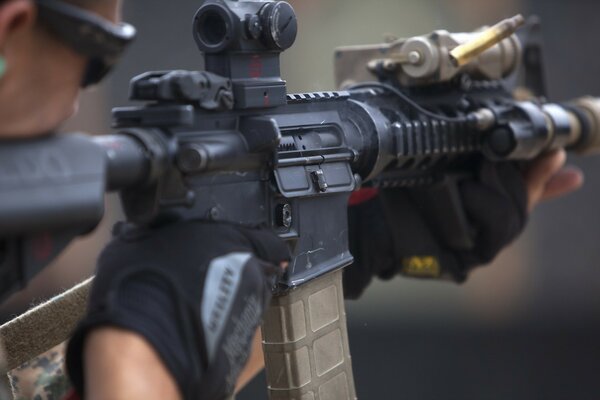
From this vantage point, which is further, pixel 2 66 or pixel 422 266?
pixel 422 266

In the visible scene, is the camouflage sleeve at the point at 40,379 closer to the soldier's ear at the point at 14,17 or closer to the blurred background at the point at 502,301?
the soldier's ear at the point at 14,17

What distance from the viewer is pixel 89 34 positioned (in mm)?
1062

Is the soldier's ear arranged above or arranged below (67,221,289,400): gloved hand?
above

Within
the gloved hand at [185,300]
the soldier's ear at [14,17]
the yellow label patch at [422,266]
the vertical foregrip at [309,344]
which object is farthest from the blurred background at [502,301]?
the soldier's ear at [14,17]

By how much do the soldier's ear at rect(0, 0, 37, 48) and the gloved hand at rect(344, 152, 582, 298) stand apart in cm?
108

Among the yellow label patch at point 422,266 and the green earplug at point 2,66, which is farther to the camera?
the yellow label patch at point 422,266

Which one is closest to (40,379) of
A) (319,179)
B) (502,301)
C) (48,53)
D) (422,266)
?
(319,179)

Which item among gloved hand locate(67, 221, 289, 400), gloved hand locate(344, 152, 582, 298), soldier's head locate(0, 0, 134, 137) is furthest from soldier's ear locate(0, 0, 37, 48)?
gloved hand locate(344, 152, 582, 298)

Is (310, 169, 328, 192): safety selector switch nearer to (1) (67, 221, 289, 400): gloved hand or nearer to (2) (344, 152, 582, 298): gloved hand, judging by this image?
(1) (67, 221, 289, 400): gloved hand

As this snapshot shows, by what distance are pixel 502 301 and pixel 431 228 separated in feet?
6.66

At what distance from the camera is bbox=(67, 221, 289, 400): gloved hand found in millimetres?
1097

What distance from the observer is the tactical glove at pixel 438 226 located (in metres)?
2.03

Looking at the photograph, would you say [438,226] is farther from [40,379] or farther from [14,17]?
[14,17]

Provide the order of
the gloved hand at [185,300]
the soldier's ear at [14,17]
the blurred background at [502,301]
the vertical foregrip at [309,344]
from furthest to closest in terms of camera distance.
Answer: the blurred background at [502,301]
the vertical foregrip at [309,344]
the gloved hand at [185,300]
the soldier's ear at [14,17]
